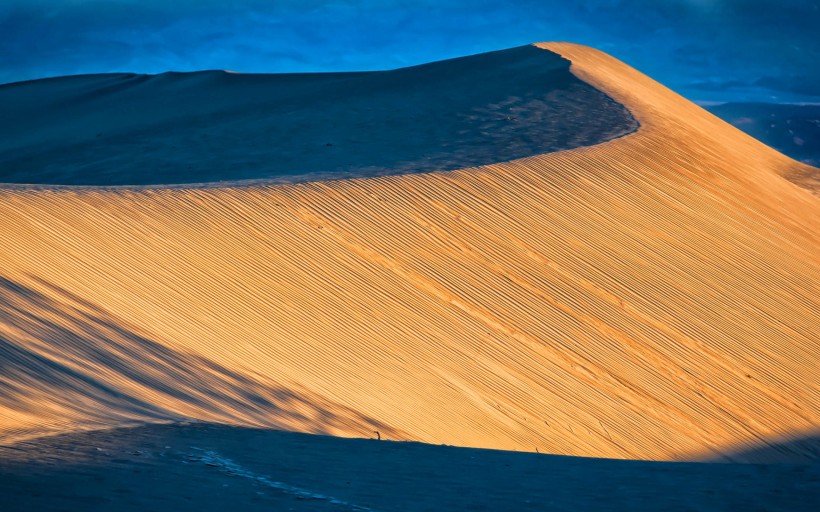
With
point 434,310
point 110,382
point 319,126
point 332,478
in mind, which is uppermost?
point 319,126

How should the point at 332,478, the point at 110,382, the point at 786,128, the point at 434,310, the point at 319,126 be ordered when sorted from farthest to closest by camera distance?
1. the point at 786,128
2. the point at 319,126
3. the point at 434,310
4. the point at 110,382
5. the point at 332,478

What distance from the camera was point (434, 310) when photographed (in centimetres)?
848

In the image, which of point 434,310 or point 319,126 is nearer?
point 434,310

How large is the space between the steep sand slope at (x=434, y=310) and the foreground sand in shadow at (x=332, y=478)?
527 mm

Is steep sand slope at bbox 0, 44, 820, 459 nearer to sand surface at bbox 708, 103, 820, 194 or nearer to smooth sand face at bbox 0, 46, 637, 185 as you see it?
smooth sand face at bbox 0, 46, 637, 185

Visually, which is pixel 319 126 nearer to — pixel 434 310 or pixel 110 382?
pixel 434 310

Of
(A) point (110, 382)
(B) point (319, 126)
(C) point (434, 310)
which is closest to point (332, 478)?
(A) point (110, 382)

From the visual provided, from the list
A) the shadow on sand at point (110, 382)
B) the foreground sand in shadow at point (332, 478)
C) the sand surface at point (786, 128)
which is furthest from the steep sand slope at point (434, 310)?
the sand surface at point (786, 128)

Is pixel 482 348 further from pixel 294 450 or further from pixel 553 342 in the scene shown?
pixel 294 450

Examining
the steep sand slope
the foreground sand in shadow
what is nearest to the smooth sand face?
the steep sand slope

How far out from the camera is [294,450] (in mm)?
4465

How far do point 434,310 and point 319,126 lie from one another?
800cm

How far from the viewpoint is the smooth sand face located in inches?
504

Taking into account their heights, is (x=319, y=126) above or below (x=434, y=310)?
above
